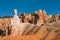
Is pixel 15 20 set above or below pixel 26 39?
above

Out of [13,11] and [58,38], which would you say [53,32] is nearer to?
[58,38]

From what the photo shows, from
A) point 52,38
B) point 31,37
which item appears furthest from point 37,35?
point 52,38

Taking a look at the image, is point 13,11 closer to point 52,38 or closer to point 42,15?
point 52,38

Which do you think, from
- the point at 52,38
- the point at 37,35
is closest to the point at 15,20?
the point at 37,35

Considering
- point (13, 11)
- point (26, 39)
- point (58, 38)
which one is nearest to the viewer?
point (58, 38)

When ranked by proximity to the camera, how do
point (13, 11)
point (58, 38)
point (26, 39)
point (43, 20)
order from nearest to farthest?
1. point (58, 38)
2. point (26, 39)
3. point (13, 11)
4. point (43, 20)

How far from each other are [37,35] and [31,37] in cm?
127

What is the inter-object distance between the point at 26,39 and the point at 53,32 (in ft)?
12.1

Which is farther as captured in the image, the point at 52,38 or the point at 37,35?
the point at 37,35

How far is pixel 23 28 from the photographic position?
3344 centimetres

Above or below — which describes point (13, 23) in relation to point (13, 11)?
below

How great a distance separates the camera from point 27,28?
33.1 m

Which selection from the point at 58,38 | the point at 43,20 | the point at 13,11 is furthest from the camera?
the point at 43,20

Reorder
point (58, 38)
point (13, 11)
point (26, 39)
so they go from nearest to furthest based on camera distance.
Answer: point (58, 38)
point (26, 39)
point (13, 11)
